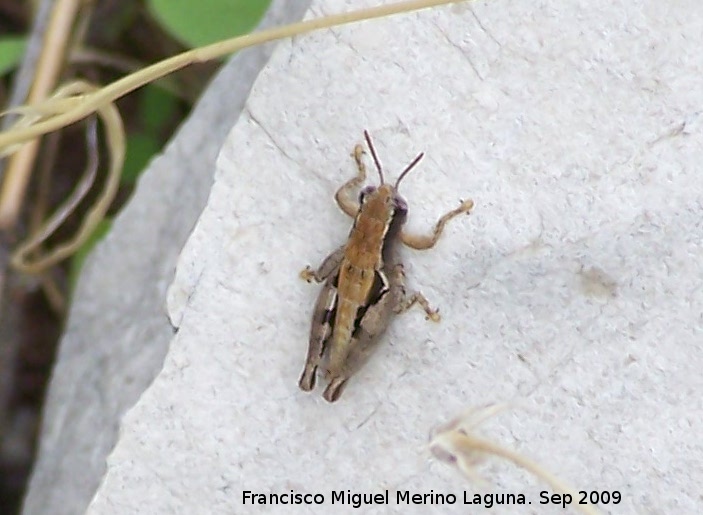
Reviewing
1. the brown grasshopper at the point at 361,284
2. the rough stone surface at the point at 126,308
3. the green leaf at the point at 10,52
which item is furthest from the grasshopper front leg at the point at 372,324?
the green leaf at the point at 10,52

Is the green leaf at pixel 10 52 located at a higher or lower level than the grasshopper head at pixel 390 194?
lower

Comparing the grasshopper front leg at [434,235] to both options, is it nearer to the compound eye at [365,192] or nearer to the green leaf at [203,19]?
the compound eye at [365,192]

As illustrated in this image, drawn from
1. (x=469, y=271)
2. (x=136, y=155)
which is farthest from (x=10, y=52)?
(x=469, y=271)

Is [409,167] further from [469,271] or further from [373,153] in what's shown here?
[469,271]

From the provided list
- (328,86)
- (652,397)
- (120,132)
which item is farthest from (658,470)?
(120,132)

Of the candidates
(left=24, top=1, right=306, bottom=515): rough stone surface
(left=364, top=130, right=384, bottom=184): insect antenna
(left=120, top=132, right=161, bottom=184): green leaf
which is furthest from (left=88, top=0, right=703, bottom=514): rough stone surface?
(left=120, top=132, right=161, bottom=184): green leaf

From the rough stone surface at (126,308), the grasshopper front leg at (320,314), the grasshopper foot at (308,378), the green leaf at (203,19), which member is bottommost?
the rough stone surface at (126,308)

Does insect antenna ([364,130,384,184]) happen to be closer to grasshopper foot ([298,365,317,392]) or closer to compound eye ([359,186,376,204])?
compound eye ([359,186,376,204])
